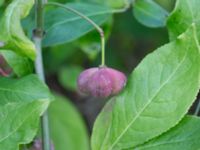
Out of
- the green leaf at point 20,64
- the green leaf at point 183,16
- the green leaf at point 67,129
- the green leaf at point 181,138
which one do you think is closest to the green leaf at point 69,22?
the green leaf at point 20,64

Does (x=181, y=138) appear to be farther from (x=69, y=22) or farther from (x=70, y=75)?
(x=70, y=75)

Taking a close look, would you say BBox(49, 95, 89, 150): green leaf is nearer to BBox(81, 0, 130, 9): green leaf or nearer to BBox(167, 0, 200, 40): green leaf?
BBox(81, 0, 130, 9): green leaf

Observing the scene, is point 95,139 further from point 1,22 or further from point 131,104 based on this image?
point 1,22

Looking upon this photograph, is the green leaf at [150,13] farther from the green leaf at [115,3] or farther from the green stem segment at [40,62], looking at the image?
the green stem segment at [40,62]

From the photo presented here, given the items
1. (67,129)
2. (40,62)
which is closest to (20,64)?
(40,62)

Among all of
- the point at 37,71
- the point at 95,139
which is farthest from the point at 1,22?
the point at 95,139

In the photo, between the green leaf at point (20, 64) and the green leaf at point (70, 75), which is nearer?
the green leaf at point (20, 64)
